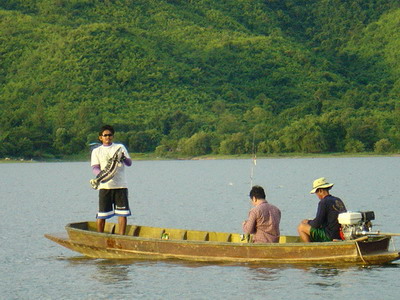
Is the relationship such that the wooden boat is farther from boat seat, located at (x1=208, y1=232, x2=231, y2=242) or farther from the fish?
the fish

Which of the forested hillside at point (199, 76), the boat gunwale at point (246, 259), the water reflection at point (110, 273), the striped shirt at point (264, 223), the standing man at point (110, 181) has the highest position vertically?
the forested hillside at point (199, 76)

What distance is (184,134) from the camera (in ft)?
401

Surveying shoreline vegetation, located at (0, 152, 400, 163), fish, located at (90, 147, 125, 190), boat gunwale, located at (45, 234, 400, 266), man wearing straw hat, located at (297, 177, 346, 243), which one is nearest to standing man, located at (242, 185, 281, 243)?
boat gunwale, located at (45, 234, 400, 266)

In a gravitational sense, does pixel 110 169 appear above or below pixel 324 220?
above

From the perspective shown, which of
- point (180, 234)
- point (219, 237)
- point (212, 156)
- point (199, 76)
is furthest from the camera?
point (199, 76)

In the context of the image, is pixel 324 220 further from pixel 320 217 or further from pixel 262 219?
pixel 262 219

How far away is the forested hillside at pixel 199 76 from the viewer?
11825 centimetres

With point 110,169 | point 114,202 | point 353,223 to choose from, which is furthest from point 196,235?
point 353,223

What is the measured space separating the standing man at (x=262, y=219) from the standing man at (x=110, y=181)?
2.77 meters

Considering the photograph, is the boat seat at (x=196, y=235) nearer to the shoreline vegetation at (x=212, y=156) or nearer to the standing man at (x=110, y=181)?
the standing man at (x=110, y=181)

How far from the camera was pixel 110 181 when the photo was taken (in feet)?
63.1

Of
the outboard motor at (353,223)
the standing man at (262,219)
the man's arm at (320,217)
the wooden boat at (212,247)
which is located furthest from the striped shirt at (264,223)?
the outboard motor at (353,223)

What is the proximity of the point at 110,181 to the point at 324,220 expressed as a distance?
453 centimetres

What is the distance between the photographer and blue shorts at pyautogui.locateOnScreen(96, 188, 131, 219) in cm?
1933
